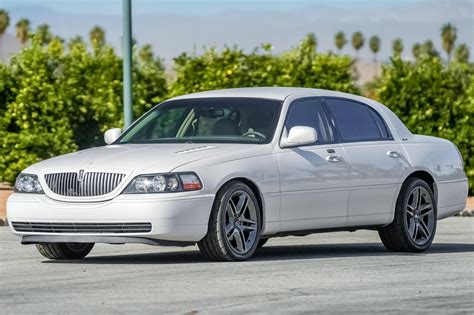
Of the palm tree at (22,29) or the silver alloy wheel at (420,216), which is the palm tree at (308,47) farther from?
the palm tree at (22,29)

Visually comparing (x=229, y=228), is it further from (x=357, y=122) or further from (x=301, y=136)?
(x=357, y=122)

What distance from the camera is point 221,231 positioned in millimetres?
13727

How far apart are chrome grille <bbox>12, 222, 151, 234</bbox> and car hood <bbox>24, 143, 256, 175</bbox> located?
1.57 ft

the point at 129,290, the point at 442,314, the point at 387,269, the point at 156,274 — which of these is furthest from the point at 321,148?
the point at 442,314

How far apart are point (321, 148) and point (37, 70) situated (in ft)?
50.5

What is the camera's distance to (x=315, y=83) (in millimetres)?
30016

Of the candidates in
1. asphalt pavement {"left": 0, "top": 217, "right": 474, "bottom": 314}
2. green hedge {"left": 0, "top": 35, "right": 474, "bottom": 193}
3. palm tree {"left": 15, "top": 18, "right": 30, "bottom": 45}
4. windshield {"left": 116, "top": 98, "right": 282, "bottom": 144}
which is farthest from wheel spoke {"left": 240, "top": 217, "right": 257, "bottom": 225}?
palm tree {"left": 15, "top": 18, "right": 30, "bottom": 45}

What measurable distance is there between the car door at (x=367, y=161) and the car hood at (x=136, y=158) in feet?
4.87

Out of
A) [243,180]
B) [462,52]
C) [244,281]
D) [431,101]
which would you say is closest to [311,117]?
[243,180]

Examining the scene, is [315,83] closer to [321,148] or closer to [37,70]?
[37,70]

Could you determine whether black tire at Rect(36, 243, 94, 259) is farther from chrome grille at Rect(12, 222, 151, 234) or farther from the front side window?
the front side window

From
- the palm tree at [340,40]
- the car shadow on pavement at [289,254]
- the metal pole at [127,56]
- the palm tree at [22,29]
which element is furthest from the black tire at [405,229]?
the palm tree at [340,40]

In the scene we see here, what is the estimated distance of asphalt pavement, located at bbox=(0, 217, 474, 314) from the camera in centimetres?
1078

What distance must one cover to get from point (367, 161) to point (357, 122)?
2.10 feet
